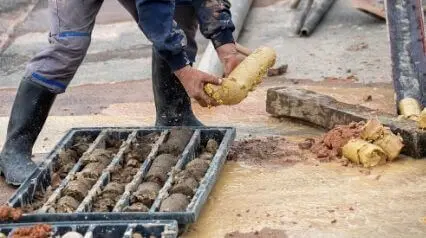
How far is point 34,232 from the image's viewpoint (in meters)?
3.99

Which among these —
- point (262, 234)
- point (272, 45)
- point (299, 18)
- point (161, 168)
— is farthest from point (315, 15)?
point (262, 234)

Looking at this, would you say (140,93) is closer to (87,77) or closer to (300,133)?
(87,77)

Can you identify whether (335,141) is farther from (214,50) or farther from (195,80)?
(214,50)

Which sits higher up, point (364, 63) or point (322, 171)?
point (322, 171)

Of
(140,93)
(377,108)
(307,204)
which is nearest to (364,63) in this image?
(377,108)

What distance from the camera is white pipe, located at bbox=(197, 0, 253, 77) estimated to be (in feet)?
21.9

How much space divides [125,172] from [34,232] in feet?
2.87

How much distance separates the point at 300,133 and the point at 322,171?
73 cm

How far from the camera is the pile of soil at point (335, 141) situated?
16.7ft

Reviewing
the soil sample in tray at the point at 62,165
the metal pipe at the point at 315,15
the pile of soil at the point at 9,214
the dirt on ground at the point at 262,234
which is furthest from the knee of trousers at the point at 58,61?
the metal pipe at the point at 315,15

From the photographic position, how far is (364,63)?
7285 mm

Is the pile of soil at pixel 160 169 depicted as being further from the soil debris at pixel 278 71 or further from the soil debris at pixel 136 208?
the soil debris at pixel 278 71

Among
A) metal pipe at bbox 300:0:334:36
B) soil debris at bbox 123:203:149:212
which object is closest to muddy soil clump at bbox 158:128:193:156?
soil debris at bbox 123:203:149:212

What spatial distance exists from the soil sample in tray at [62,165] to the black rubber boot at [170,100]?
488 millimetres
